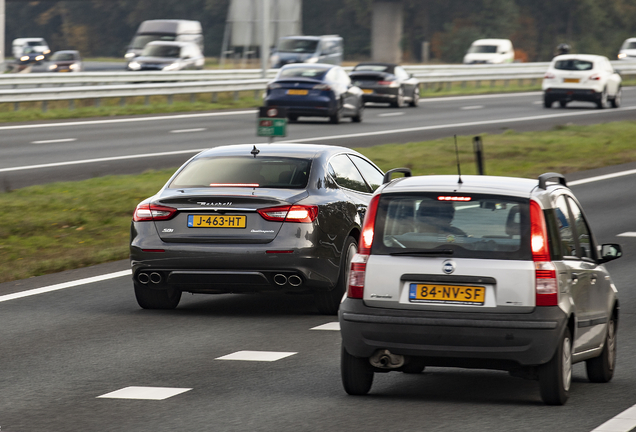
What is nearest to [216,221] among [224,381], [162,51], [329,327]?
[329,327]

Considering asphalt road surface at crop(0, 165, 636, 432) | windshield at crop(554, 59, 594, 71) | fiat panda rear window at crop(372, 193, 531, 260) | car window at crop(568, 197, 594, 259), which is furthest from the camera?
windshield at crop(554, 59, 594, 71)

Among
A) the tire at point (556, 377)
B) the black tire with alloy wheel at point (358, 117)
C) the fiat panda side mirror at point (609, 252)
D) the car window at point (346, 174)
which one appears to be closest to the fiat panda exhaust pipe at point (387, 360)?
the tire at point (556, 377)

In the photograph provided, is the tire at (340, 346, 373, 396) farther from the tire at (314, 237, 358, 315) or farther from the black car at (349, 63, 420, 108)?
the black car at (349, 63, 420, 108)

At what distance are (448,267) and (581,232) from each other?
1379mm

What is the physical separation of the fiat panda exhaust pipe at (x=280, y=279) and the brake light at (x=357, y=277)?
299cm

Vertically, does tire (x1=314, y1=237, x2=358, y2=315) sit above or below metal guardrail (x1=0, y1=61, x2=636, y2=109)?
above

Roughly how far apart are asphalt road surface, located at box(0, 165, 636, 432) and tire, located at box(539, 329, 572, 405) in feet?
0.21

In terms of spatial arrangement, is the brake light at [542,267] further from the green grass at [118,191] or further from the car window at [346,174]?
the green grass at [118,191]

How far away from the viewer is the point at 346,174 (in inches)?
452

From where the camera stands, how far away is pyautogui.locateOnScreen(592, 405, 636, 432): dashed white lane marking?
6518 millimetres

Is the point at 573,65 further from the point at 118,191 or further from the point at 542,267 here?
the point at 542,267

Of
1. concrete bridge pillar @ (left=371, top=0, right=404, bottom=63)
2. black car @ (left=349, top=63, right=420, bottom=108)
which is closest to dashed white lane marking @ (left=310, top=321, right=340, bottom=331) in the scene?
black car @ (left=349, top=63, right=420, bottom=108)

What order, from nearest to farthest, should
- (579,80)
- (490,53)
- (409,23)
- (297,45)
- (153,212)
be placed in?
(153,212) → (579,80) → (297,45) → (490,53) → (409,23)

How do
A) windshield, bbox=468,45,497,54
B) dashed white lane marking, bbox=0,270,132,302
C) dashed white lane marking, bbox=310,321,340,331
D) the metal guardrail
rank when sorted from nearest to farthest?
dashed white lane marking, bbox=310,321,340,331 → dashed white lane marking, bbox=0,270,132,302 → the metal guardrail → windshield, bbox=468,45,497,54
